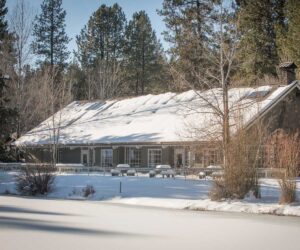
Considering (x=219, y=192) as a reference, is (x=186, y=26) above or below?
above

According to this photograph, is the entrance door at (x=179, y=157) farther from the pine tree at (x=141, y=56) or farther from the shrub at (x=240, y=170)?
the pine tree at (x=141, y=56)

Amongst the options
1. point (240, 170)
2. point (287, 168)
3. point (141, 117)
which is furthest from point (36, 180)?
point (141, 117)

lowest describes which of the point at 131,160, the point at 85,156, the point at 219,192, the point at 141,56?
A: the point at 219,192

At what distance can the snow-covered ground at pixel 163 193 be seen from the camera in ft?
71.1

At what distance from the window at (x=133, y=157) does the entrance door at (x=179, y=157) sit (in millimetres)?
3327

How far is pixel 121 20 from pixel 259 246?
199 feet

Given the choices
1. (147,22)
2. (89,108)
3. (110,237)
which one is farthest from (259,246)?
(147,22)

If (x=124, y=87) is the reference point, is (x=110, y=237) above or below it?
below

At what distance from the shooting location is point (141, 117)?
144 ft

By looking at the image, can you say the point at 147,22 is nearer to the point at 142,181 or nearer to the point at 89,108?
the point at 89,108

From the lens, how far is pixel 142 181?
96.6 feet

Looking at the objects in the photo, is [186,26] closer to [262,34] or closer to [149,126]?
[262,34]

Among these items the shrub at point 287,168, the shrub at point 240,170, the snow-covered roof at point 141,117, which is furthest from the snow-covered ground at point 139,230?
the snow-covered roof at point 141,117

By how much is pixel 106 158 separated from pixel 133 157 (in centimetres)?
262
